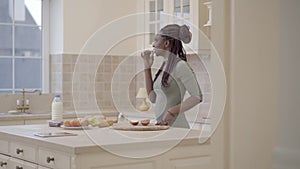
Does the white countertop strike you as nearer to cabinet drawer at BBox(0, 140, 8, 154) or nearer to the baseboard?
cabinet drawer at BBox(0, 140, 8, 154)

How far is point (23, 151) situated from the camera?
2.68 metres

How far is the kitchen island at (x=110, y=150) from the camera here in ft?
7.17

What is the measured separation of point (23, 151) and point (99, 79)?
8.62ft

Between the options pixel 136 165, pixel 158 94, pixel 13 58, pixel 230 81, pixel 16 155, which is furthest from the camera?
pixel 13 58

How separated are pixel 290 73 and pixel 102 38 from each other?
4.78 m

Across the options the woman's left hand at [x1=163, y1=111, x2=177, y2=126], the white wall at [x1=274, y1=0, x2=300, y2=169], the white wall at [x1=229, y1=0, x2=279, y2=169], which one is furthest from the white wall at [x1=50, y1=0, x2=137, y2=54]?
the white wall at [x1=274, y1=0, x2=300, y2=169]

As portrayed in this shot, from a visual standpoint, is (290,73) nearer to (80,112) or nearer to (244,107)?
(244,107)

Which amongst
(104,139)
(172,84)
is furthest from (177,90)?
(104,139)

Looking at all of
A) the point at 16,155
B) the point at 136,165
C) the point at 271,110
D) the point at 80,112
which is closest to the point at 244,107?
the point at 271,110

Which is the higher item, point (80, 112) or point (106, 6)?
point (106, 6)

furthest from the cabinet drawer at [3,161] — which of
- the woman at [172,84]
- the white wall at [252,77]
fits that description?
the white wall at [252,77]

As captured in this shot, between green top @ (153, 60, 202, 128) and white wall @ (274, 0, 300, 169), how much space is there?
227 cm

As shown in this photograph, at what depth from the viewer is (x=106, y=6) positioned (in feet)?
17.3

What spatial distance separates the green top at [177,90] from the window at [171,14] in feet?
4.65
